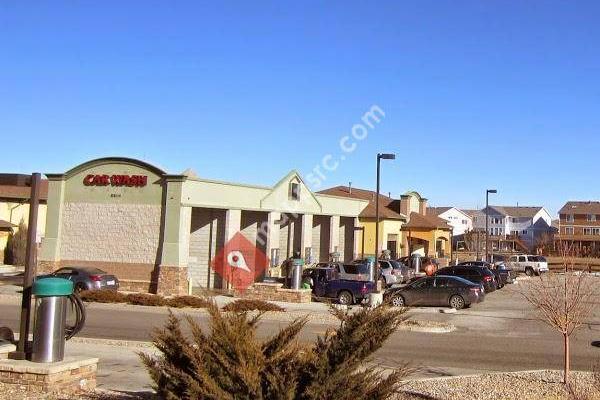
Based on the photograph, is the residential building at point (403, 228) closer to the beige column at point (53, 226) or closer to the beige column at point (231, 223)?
the beige column at point (231, 223)

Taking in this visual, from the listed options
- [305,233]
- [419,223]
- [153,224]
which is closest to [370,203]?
[419,223]

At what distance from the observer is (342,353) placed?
6.32 meters

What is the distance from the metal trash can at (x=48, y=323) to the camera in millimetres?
8844

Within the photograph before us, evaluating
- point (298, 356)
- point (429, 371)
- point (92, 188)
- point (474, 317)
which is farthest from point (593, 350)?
point (92, 188)

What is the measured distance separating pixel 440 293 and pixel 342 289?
13.8ft

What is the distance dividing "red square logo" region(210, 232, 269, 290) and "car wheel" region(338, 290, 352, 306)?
6.77 meters

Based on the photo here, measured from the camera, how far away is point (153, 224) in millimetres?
30125

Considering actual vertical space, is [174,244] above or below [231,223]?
below

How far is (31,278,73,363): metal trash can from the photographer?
8844 millimetres

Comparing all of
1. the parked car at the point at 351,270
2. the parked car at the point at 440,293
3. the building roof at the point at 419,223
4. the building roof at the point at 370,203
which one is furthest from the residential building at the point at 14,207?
the parked car at the point at 440,293

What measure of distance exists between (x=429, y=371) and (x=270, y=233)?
75.6ft

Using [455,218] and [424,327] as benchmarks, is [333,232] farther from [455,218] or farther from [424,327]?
[455,218]

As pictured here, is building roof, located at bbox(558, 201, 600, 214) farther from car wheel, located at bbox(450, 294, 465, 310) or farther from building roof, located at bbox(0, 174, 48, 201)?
car wheel, located at bbox(450, 294, 465, 310)

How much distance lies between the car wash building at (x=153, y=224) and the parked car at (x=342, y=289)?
5.96 m
